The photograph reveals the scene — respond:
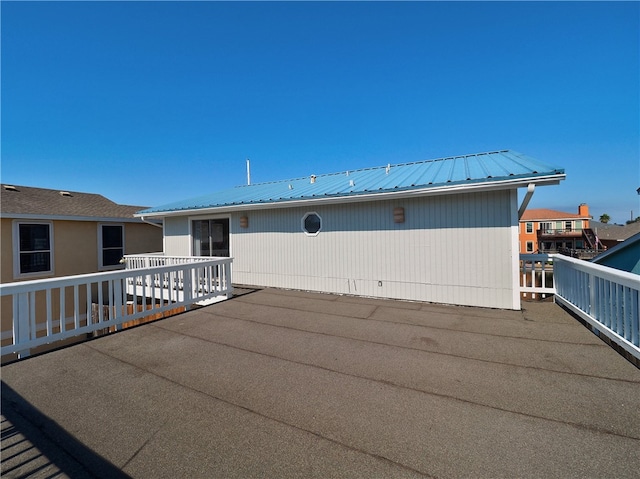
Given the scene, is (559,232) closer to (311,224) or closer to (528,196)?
(528,196)

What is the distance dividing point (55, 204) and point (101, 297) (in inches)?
365

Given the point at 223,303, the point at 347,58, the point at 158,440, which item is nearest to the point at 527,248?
the point at 347,58

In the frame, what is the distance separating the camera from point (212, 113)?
11.4m

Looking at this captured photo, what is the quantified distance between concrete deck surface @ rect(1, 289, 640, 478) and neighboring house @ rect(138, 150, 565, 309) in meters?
1.52

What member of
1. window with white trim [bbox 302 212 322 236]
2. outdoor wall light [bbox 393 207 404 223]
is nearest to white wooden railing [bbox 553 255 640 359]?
outdoor wall light [bbox 393 207 404 223]

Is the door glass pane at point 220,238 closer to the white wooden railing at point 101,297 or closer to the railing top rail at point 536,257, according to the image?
the white wooden railing at point 101,297

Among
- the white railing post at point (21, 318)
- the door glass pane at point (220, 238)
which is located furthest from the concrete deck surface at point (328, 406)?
the door glass pane at point (220, 238)

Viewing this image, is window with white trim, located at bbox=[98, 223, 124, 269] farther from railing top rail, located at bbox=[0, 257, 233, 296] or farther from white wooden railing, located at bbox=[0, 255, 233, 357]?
railing top rail, located at bbox=[0, 257, 233, 296]

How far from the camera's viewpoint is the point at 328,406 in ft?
7.45

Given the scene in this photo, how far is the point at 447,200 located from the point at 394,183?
125 centimetres

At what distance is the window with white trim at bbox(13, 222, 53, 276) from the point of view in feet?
28.0

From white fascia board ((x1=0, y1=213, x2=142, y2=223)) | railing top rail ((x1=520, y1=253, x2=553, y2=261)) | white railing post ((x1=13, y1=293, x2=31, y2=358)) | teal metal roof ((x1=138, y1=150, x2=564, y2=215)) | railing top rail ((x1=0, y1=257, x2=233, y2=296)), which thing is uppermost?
teal metal roof ((x1=138, y1=150, x2=564, y2=215))

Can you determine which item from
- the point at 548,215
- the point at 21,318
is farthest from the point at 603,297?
the point at 548,215

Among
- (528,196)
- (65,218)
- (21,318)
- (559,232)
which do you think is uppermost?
(65,218)
